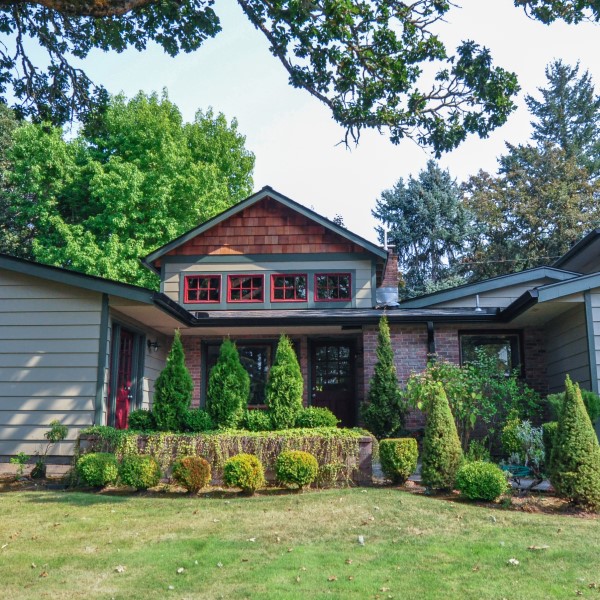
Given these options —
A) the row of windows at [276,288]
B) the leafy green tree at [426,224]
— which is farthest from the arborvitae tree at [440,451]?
the leafy green tree at [426,224]

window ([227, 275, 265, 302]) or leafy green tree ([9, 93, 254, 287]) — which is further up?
leafy green tree ([9, 93, 254, 287])

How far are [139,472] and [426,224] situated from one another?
23.1 m

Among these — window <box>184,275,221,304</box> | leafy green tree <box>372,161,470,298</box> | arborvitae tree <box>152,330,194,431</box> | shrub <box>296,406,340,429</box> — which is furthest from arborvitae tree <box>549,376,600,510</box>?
leafy green tree <box>372,161,470,298</box>

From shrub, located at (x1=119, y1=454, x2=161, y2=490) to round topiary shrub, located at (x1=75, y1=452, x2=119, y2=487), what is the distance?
12 cm

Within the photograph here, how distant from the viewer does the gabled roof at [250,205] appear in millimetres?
15281

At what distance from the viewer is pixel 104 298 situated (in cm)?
1040

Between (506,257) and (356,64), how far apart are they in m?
24.6

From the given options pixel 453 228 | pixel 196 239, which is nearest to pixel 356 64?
pixel 196 239

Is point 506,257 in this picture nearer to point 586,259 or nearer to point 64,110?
point 586,259

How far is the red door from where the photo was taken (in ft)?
38.6

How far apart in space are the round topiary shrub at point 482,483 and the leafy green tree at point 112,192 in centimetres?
1729

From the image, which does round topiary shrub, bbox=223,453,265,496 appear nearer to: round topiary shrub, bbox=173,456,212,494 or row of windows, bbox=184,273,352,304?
round topiary shrub, bbox=173,456,212,494

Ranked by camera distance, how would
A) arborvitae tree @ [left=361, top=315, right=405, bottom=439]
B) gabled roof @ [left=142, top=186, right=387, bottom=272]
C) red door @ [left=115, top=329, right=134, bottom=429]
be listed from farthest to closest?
gabled roof @ [left=142, top=186, right=387, bottom=272] → arborvitae tree @ [left=361, top=315, right=405, bottom=439] → red door @ [left=115, top=329, right=134, bottom=429]

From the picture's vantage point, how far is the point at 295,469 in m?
8.34
